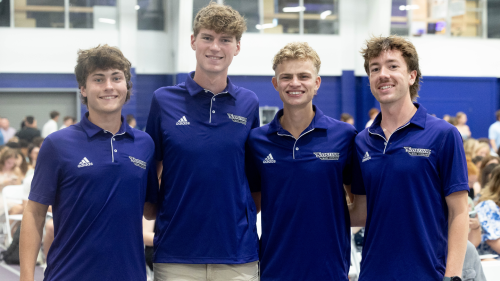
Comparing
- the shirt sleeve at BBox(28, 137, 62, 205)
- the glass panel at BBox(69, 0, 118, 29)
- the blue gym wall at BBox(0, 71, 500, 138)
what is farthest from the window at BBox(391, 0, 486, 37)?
the shirt sleeve at BBox(28, 137, 62, 205)

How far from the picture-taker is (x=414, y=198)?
2.44 m

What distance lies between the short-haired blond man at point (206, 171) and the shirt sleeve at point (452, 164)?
41.0 inches

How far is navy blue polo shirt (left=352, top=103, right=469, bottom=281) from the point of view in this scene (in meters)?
2.44

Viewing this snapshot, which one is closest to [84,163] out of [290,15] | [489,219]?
[489,219]

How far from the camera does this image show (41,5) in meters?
15.3

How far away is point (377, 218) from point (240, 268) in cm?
78

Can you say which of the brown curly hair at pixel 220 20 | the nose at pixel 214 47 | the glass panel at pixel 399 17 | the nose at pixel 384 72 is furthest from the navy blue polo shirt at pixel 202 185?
the glass panel at pixel 399 17

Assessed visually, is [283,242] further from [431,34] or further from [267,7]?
[431,34]

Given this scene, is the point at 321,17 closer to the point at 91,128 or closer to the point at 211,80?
the point at 211,80

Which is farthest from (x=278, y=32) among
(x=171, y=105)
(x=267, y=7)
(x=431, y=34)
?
(x=171, y=105)

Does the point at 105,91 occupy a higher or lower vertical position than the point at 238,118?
higher

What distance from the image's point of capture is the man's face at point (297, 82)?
2.75m

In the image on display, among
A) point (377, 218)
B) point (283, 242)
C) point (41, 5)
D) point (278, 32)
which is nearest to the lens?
point (377, 218)

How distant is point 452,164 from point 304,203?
782 mm
